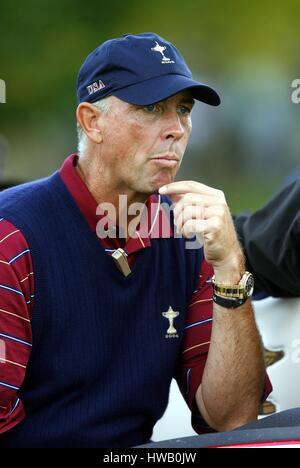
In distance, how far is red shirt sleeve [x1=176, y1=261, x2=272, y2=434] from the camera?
2.47m

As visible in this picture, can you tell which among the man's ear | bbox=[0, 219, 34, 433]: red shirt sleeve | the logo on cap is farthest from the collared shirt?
the logo on cap

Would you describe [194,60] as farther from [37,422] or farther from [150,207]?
[37,422]

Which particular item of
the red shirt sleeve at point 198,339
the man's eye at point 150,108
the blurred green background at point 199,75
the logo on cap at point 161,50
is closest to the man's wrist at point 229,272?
the red shirt sleeve at point 198,339

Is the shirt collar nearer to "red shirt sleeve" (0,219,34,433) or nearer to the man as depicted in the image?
the man

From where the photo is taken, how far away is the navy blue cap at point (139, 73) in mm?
2273

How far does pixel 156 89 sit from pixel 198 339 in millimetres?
735

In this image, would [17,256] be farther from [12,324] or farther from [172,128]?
[172,128]

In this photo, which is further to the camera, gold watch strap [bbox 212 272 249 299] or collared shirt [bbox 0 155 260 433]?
gold watch strap [bbox 212 272 249 299]

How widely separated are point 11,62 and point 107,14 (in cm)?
86

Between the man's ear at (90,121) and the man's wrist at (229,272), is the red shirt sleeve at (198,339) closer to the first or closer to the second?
the man's wrist at (229,272)

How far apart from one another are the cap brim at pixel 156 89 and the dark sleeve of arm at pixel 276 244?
0.66 metres

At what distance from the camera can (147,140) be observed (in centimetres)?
230

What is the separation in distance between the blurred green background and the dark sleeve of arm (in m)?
3.68
